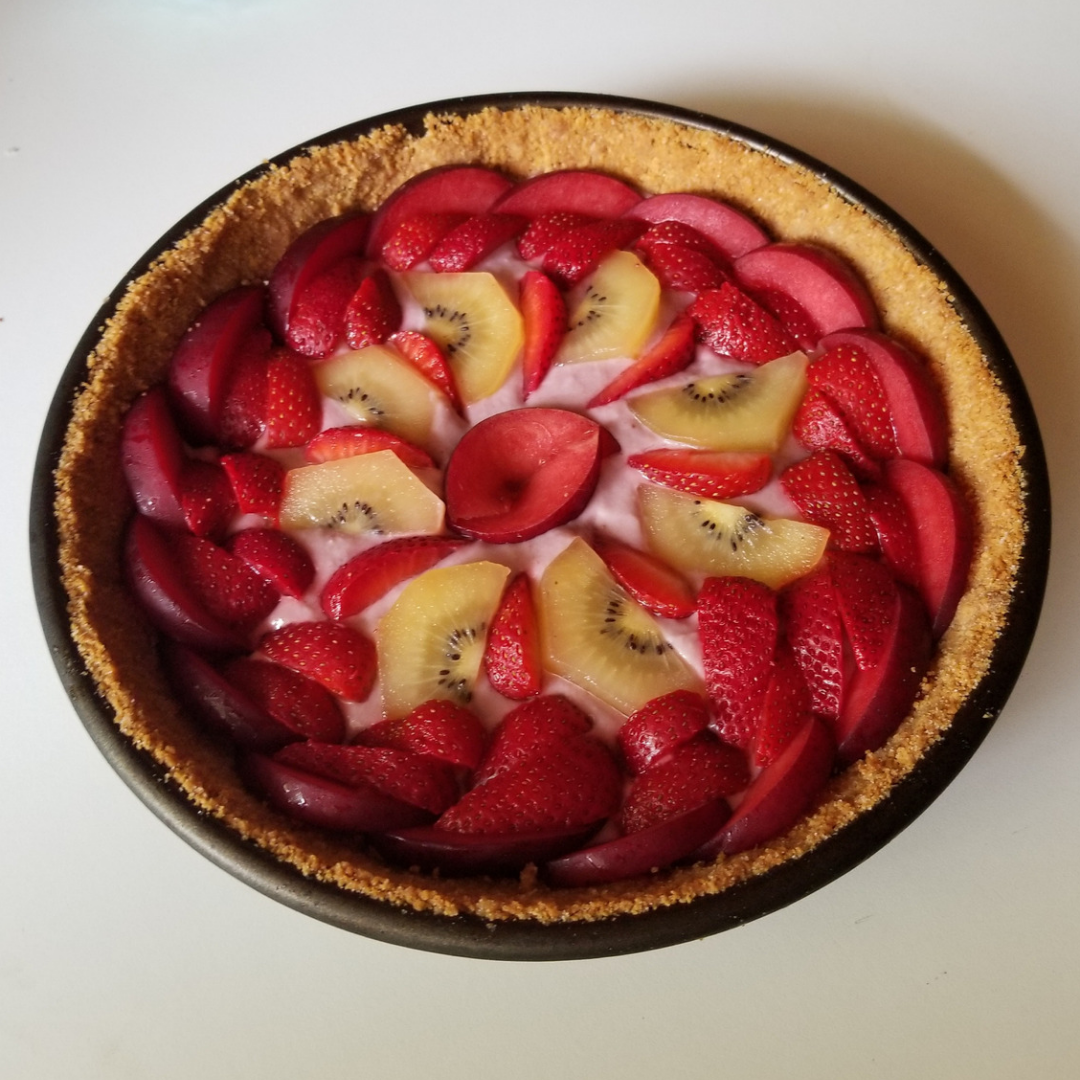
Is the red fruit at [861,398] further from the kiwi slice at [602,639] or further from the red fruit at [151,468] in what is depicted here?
the red fruit at [151,468]

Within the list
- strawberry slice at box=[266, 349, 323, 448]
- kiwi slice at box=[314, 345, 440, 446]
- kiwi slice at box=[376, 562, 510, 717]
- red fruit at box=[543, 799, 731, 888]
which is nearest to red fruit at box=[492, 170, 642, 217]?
kiwi slice at box=[314, 345, 440, 446]

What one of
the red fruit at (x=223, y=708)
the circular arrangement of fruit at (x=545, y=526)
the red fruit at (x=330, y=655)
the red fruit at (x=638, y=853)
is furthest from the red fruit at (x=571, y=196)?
the red fruit at (x=638, y=853)

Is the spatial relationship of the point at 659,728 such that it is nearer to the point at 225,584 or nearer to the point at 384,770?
the point at 384,770

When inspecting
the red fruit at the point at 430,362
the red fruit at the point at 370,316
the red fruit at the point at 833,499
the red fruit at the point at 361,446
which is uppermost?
the red fruit at the point at 370,316

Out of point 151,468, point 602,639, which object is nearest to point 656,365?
point 602,639

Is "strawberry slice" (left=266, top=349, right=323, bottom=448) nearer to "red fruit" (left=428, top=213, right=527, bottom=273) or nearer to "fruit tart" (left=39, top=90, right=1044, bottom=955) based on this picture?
"fruit tart" (left=39, top=90, right=1044, bottom=955)

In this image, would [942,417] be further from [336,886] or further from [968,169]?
[336,886]
